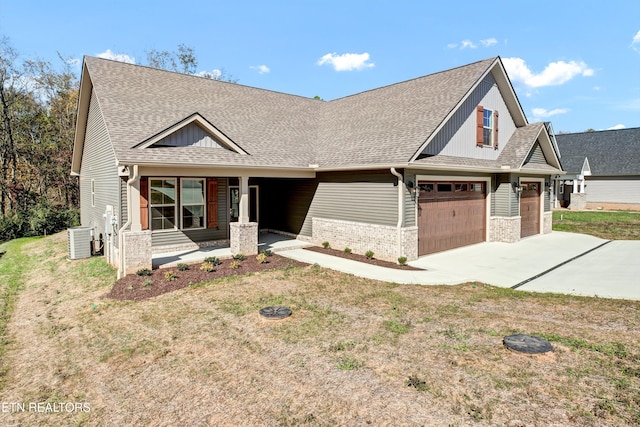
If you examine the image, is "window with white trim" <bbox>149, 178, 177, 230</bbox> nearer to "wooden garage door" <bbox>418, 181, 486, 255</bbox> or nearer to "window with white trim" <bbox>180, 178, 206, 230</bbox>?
"window with white trim" <bbox>180, 178, 206, 230</bbox>

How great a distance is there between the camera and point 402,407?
412cm

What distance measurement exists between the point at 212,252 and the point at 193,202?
2.08 meters

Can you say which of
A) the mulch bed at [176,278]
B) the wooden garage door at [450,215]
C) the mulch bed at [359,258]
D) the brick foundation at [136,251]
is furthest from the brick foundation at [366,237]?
the brick foundation at [136,251]

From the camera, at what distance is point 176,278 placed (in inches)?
381

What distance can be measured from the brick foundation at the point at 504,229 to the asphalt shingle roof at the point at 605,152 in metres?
20.1

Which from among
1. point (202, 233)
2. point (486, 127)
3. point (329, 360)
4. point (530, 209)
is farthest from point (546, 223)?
point (329, 360)

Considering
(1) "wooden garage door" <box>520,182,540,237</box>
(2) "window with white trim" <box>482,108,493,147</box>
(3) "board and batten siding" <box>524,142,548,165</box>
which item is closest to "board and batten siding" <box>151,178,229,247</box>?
(2) "window with white trim" <box>482,108,493,147</box>

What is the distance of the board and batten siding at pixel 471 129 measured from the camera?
13.2m

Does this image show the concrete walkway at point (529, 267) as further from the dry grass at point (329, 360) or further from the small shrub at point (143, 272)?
the small shrub at point (143, 272)

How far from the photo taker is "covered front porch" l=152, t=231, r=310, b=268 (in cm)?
1131

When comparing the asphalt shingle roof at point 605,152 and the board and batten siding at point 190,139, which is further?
the asphalt shingle roof at point 605,152

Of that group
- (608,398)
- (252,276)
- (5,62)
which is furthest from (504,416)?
(5,62)

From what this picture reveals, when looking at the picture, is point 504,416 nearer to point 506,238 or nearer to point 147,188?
point 147,188

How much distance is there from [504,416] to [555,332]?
2.83 meters
